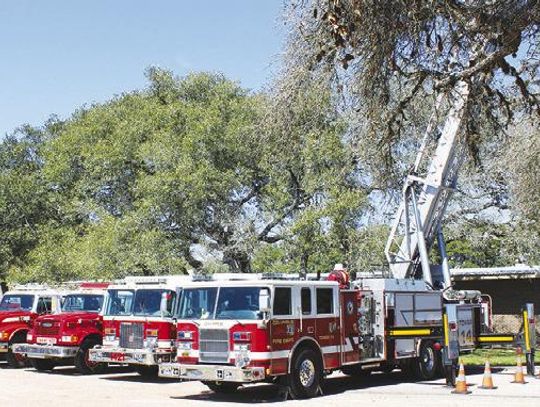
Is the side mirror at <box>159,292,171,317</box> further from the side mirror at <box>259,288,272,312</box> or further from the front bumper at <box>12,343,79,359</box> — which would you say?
the side mirror at <box>259,288,272,312</box>

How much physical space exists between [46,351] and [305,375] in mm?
7845

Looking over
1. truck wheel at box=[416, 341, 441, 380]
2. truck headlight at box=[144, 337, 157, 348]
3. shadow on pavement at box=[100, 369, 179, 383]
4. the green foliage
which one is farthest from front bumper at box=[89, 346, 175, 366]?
the green foliage

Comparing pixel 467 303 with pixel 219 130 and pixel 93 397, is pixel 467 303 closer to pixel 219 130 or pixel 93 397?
pixel 93 397

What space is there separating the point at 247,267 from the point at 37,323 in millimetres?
9686

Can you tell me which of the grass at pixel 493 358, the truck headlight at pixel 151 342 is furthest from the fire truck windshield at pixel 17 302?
the grass at pixel 493 358

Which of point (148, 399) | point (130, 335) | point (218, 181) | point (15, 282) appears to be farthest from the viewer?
point (15, 282)

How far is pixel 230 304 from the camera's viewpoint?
14227mm

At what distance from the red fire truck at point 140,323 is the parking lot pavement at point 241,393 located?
0.63 metres

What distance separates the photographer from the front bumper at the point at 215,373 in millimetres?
13383

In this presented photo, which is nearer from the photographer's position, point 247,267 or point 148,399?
point 148,399

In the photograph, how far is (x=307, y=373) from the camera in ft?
47.5

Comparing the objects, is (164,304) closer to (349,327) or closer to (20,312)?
(349,327)

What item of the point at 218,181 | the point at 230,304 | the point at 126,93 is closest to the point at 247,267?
the point at 218,181

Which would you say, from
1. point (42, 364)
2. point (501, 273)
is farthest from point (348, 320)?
point (501, 273)
